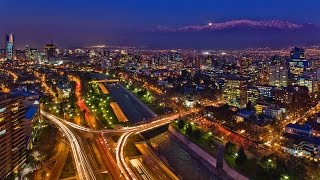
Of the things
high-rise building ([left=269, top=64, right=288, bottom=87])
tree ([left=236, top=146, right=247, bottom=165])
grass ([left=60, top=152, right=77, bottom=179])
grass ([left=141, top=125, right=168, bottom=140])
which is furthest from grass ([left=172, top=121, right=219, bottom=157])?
high-rise building ([left=269, top=64, right=288, bottom=87])

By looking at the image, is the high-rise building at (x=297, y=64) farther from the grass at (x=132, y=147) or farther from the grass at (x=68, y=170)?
the grass at (x=68, y=170)

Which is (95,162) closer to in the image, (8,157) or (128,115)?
(8,157)

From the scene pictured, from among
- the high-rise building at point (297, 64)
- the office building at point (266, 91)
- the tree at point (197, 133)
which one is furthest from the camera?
the high-rise building at point (297, 64)

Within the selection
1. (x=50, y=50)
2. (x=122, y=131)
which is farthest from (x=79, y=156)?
(x=50, y=50)

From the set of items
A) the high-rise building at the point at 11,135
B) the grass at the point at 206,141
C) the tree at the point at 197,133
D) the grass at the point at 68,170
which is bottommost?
the grass at the point at 68,170

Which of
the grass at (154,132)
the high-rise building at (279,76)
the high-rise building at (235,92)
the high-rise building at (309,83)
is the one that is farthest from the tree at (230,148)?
the high-rise building at (279,76)

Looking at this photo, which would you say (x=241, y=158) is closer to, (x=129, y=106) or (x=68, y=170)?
(x=68, y=170)

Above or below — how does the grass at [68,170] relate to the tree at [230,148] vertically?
below
